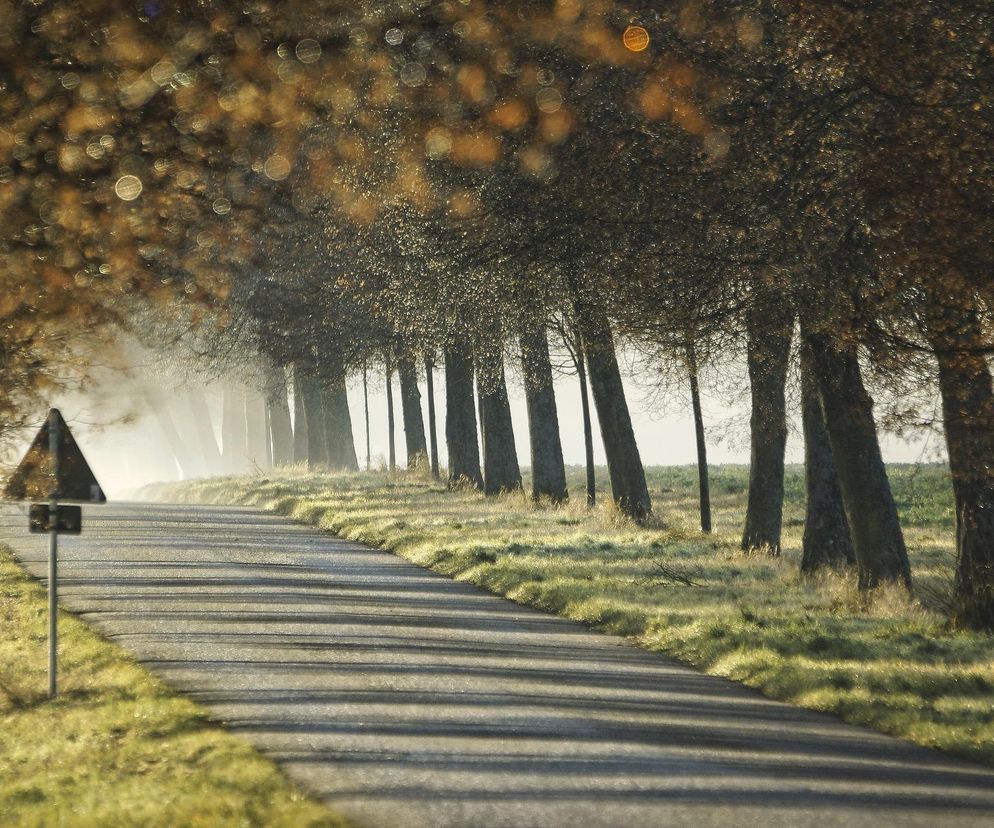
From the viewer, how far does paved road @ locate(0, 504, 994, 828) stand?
306 inches

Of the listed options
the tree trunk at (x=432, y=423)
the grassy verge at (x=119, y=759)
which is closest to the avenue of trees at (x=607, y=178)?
the grassy verge at (x=119, y=759)

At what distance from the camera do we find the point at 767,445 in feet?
73.0

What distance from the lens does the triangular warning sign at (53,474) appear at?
37.2 ft

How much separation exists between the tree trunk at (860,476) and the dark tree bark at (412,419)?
23.6 meters

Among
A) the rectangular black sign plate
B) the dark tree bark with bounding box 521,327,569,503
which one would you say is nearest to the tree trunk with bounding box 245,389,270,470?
the dark tree bark with bounding box 521,327,569,503

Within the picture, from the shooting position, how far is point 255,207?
38.0 feet

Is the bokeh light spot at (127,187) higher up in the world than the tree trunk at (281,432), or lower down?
lower down

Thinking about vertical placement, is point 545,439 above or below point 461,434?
below

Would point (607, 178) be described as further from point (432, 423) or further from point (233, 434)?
point (233, 434)

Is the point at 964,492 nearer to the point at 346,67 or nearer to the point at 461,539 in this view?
the point at 346,67

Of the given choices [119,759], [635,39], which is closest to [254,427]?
[635,39]

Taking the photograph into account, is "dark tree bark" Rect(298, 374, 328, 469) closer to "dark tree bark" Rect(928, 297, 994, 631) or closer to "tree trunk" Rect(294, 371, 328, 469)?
"tree trunk" Rect(294, 371, 328, 469)

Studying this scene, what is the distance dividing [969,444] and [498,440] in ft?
67.1

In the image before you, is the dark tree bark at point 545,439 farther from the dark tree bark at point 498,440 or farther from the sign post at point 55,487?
the sign post at point 55,487
